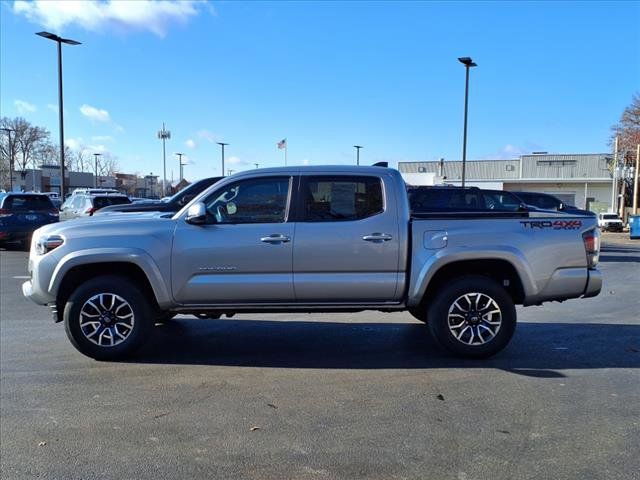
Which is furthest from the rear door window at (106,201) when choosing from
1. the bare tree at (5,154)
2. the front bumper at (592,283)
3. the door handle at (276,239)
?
the bare tree at (5,154)

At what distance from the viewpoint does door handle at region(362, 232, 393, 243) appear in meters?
5.38

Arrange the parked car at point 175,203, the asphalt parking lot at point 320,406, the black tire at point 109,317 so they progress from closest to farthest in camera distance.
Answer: the asphalt parking lot at point 320,406 < the black tire at point 109,317 < the parked car at point 175,203

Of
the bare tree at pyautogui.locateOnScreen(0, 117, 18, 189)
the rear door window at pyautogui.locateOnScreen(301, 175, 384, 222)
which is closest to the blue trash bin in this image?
the rear door window at pyautogui.locateOnScreen(301, 175, 384, 222)

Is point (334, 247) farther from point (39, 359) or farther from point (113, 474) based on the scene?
point (39, 359)

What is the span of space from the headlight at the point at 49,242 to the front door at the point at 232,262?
1.16 metres

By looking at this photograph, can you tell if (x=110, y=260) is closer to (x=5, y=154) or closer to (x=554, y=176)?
(x=554, y=176)

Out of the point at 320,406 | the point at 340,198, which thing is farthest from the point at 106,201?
the point at 320,406

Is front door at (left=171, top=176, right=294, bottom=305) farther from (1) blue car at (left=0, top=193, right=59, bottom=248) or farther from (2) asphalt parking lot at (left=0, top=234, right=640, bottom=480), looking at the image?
(1) blue car at (left=0, top=193, right=59, bottom=248)

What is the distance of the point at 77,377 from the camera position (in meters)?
5.16

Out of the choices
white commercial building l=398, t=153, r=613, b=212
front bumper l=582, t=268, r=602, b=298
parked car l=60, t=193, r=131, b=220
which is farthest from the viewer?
white commercial building l=398, t=153, r=613, b=212

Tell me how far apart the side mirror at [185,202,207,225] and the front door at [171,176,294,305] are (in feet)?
0.20

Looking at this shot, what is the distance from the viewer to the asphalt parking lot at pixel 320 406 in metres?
3.50

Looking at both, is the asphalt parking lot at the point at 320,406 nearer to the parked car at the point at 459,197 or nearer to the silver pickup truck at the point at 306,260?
the silver pickup truck at the point at 306,260

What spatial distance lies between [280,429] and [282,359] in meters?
1.69
